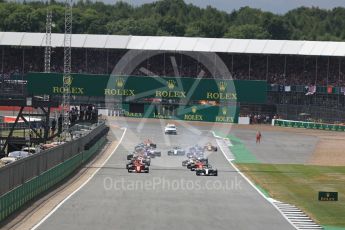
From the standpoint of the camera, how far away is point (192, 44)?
13125 centimetres

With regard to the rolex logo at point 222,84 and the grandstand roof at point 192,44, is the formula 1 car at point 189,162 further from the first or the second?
the grandstand roof at point 192,44

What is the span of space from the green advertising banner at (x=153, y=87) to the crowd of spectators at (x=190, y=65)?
2119 centimetres

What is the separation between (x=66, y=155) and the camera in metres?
54.6

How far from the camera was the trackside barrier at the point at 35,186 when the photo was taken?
34.8 metres

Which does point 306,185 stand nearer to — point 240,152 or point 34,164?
point 34,164

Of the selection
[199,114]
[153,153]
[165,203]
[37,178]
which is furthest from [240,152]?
[37,178]

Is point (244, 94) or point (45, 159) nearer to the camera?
point (45, 159)

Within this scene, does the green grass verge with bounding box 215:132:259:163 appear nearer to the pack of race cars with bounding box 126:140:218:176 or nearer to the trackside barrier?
the pack of race cars with bounding box 126:140:218:176

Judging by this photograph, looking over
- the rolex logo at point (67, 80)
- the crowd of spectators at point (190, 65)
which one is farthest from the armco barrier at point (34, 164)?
the crowd of spectators at point (190, 65)

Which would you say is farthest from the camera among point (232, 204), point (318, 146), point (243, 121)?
point (243, 121)

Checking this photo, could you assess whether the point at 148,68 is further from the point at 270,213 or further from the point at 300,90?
the point at 270,213

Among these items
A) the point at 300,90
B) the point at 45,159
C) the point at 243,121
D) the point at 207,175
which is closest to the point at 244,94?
the point at 243,121

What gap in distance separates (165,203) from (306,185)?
15.3 meters

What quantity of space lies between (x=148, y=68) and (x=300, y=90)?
83.5 ft
